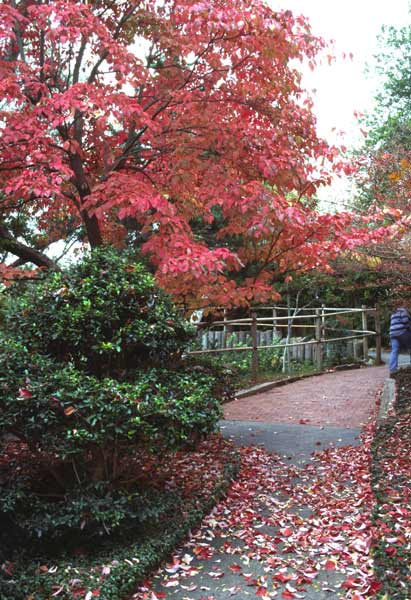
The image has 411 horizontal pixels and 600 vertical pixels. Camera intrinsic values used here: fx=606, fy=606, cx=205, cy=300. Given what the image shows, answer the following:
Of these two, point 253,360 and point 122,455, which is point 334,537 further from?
point 253,360

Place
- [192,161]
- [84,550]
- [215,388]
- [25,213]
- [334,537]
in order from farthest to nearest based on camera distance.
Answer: [25,213]
[192,161]
[215,388]
[334,537]
[84,550]

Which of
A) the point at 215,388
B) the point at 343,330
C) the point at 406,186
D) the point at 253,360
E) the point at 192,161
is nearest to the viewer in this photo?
the point at 215,388

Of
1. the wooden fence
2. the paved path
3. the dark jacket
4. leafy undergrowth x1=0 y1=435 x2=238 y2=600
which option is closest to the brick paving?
the paved path

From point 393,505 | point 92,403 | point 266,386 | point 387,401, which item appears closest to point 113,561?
point 92,403

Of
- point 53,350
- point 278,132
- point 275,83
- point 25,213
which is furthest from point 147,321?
point 25,213

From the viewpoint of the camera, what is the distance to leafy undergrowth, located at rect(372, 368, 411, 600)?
3137 millimetres

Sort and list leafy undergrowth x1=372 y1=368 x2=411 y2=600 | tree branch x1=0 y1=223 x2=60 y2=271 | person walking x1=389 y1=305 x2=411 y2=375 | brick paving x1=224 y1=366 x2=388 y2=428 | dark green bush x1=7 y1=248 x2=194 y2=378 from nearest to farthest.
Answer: leafy undergrowth x1=372 y1=368 x2=411 y2=600, dark green bush x1=7 y1=248 x2=194 y2=378, tree branch x1=0 y1=223 x2=60 y2=271, brick paving x1=224 y1=366 x2=388 y2=428, person walking x1=389 y1=305 x2=411 y2=375

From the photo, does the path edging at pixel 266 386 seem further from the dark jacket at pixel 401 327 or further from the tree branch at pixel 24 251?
the tree branch at pixel 24 251

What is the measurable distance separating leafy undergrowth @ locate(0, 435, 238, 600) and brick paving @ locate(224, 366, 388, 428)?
3.16 m

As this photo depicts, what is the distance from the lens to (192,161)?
5.79 metres

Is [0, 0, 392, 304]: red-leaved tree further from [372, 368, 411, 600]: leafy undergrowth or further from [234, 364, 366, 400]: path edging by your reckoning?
[234, 364, 366, 400]: path edging

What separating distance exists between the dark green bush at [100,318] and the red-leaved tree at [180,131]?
22.5 inches

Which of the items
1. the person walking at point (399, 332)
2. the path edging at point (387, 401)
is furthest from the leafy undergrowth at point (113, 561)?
the person walking at point (399, 332)

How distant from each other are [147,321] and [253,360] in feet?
22.9
